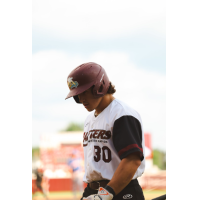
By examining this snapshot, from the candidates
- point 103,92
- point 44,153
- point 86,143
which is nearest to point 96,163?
point 86,143

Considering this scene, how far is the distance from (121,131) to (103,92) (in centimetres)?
57

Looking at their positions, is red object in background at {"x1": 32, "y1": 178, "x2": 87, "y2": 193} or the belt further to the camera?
red object in background at {"x1": 32, "y1": 178, "x2": 87, "y2": 193}

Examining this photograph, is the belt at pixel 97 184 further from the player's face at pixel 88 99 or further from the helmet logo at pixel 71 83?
the helmet logo at pixel 71 83

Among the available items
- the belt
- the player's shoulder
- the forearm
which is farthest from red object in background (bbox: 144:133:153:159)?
the forearm

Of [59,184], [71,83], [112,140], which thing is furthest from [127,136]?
[59,184]

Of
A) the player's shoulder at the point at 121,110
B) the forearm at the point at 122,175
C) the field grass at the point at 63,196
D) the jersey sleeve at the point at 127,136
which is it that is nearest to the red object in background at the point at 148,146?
the field grass at the point at 63,196

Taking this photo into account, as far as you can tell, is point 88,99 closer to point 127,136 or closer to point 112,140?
point 112,140

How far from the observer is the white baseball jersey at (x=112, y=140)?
240 cm

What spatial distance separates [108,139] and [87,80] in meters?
0.68

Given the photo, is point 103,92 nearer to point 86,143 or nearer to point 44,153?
point 86,143

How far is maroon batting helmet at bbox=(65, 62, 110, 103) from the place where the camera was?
2775 mm

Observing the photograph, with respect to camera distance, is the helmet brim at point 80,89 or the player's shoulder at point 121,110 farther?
the helmet brim at point 80,89

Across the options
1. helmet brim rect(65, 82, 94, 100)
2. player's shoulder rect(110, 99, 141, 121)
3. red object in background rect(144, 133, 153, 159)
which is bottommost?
red object in background rect(144, 133, 153, 159)

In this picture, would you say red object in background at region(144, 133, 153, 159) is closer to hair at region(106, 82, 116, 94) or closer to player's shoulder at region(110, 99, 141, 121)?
hair at region(106, 82, 116, 94)
